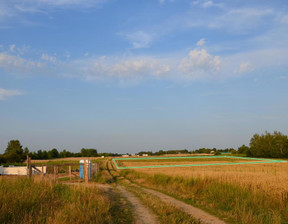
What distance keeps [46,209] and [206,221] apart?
6133mm

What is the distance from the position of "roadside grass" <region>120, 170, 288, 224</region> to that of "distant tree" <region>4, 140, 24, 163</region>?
64116 millimetres

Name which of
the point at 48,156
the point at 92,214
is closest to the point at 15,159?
the point at 48,156

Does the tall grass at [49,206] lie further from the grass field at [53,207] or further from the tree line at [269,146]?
the tree line at [269,146]

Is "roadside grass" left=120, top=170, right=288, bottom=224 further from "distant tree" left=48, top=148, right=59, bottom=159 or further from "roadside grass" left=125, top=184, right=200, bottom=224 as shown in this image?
"distant tree" left=48, top=148, right=59, bottom=159

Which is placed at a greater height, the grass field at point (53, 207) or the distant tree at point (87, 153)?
the grass field at point (53, 207)

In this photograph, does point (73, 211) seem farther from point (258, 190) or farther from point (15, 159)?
point (15, 159)

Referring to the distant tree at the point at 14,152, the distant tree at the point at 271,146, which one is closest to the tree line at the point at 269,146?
the distant tree at the point at 271,146

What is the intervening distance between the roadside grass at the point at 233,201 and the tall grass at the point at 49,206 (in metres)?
5.64

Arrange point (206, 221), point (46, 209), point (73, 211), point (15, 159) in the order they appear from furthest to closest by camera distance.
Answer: point (15, 159) < point (206, 221) < point (46, 209) < point (73, 211)

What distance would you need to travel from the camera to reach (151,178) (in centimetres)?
2784

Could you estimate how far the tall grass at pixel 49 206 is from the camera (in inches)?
346

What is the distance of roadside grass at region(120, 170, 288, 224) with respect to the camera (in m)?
11.5

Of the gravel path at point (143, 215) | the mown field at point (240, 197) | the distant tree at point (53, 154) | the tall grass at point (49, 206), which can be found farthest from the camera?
the distant tree at point (53, 154)

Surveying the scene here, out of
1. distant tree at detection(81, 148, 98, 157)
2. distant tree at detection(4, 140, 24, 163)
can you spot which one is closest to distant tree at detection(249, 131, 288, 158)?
distant tree at detection(4, 140, 24, 163)
